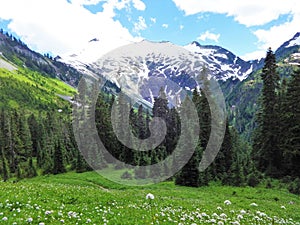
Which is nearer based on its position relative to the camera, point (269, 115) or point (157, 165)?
point (269, 115)

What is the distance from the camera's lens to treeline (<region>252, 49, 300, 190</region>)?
44.4 m

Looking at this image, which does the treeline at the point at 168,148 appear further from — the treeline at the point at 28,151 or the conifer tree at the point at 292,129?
the treeline at the point at 28,151

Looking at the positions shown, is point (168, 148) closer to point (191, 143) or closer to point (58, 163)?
point (58, 163)

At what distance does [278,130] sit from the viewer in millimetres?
49062

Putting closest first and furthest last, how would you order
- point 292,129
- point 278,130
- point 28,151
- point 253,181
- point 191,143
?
point 253,181, point 292,129, point 191,143, point 278,130, point 28,151

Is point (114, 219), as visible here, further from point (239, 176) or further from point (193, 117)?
point (193, 117)

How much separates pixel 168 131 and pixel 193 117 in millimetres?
28538

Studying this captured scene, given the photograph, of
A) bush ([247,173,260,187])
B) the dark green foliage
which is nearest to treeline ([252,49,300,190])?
bush ([247,173,260,187])

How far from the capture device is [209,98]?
5962 centimetres

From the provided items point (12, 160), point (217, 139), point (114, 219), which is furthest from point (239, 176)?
point (12, 160)

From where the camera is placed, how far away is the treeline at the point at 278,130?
4438 centimetres

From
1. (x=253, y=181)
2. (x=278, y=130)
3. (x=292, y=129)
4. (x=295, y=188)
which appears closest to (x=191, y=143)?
(x=253, y=181)

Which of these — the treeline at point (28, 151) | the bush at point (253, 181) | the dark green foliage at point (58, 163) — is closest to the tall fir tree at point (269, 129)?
the bush at point (253, 181)

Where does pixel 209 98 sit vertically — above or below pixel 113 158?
above
